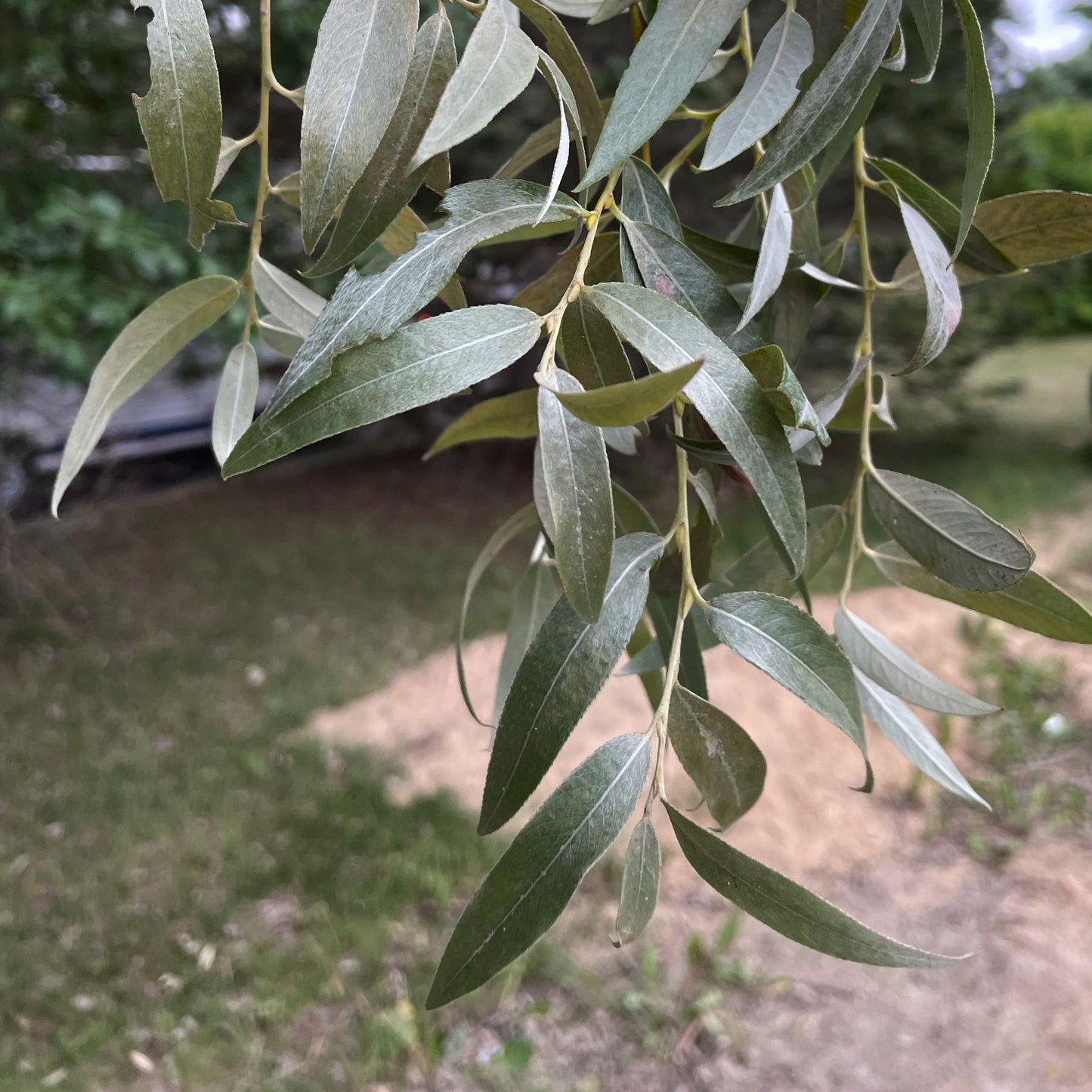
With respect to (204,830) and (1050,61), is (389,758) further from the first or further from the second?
(1050,61)

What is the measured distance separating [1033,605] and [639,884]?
0.19 metres

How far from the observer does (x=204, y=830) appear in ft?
5.03

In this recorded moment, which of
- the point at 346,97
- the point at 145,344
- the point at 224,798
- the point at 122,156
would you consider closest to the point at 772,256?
the point at 346,97

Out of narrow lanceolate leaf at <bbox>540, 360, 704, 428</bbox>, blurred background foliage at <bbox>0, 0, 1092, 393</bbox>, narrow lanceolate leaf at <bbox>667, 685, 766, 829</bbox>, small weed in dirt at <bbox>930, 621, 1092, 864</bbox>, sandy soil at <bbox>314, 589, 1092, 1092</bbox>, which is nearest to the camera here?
narrow lanceolate leaf at <bbox>540, 360, 704, 428</bbox>

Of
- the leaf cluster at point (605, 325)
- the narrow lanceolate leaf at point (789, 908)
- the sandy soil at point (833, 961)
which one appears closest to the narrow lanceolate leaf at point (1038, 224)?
the leaf cluster at point (605, 325)

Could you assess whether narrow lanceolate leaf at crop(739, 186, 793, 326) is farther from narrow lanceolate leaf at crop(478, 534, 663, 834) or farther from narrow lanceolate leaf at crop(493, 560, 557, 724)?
narrow lanceolate leaf at crop(493, 560, 557, 724)

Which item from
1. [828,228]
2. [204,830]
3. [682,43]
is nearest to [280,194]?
[682,43]

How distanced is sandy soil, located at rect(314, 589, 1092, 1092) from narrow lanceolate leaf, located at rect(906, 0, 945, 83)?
111 cm

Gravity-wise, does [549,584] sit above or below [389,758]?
above

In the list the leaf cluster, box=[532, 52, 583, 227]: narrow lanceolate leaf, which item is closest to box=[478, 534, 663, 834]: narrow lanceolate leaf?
the leaf cluster

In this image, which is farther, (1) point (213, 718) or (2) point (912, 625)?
(2) point (912, 625)

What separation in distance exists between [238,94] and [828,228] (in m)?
1.77

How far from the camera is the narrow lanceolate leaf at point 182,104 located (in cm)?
27

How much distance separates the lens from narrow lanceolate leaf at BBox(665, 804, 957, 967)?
0.25 meters
